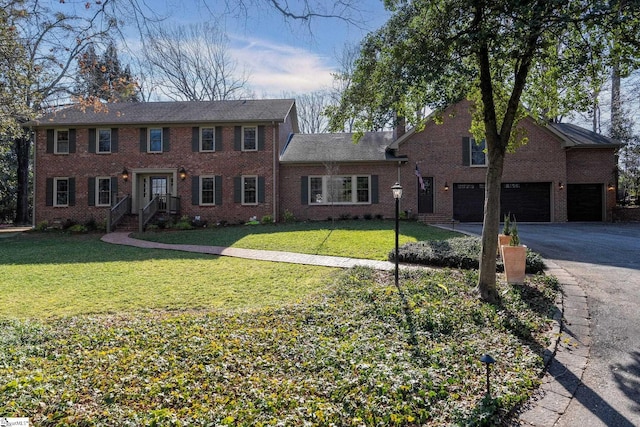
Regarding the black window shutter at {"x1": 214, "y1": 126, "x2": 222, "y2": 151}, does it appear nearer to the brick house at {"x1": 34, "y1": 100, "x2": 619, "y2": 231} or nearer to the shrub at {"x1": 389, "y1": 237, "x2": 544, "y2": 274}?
the brick house at {"x1": 34, "y1": 100, "x2": 619, "y2": 231}

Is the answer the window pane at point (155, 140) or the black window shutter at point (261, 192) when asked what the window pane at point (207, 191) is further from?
the window pane at point (155, 140)

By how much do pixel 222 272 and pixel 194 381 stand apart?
5.07m

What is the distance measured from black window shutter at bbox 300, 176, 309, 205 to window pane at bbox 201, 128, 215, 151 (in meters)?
4.82

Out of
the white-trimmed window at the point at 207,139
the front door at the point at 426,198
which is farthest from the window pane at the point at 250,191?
the front door at the point at 426,198

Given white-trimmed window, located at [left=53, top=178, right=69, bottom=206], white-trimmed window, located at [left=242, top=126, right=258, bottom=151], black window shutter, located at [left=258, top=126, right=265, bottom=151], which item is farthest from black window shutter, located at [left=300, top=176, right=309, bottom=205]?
white-trimmed window, located at [left=53, top=178, right=69, bottom=206]

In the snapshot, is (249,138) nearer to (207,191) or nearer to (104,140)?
(207,191)

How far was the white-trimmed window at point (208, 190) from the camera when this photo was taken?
58.2ft

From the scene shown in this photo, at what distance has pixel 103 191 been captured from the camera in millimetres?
17938

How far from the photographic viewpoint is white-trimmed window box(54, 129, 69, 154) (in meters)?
18.0

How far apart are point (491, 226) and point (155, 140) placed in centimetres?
1714

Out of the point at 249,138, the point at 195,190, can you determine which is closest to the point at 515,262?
the point at 249,138

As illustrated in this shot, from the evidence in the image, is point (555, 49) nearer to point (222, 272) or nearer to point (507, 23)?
point (507, 23)

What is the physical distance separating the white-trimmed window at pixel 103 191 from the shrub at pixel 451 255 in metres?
15.5

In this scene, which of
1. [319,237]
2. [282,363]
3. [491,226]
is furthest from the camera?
[319,237]
